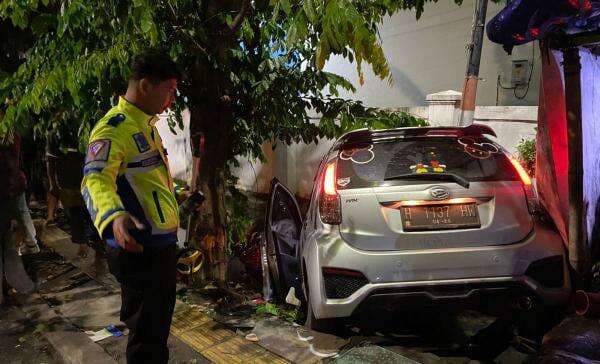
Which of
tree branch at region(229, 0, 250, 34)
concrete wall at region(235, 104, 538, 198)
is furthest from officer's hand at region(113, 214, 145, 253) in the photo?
concrete wall at region(235, 104, 538, 198)

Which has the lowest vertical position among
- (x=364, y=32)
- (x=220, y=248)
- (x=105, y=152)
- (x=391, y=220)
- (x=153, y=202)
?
(x=220, y=248)

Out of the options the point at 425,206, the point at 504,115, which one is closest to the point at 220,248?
the point at 425,206

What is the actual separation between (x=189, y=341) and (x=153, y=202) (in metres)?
1.78

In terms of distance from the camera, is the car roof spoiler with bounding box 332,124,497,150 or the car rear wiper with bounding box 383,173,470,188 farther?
the car roof spoiler with bounding box 332,124,497,150

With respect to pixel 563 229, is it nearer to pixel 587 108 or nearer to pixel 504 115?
pixel 587 108

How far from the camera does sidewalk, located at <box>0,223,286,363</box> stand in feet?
12.1

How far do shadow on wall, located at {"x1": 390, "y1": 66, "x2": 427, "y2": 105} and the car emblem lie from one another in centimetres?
→ 820

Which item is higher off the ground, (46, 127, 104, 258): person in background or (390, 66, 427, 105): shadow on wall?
(390, 66, 427, 105): shadow on wall

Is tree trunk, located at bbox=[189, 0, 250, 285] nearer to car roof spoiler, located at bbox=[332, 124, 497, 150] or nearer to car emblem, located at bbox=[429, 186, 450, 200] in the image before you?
car roof spoiler, located at bbox=[332, 124, 497, 150]

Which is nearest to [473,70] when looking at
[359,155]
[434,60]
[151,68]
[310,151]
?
[310,151]

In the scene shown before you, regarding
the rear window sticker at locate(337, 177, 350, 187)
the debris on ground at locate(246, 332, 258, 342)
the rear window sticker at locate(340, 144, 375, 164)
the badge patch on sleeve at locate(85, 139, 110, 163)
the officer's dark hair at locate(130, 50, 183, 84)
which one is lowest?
the debris on ground at locate(246, 332, 258, 342)

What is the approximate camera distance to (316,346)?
3.71 metres

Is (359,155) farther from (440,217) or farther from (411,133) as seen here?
(440,217)

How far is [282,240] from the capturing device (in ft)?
15.7
